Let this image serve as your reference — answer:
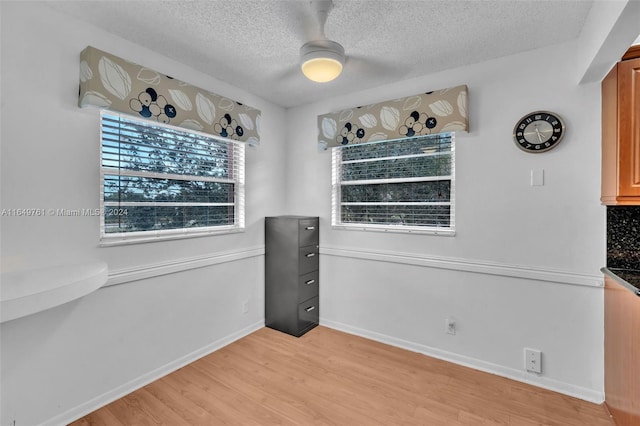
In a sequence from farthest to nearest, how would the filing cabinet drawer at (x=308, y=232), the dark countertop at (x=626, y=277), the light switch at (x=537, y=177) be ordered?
the filing cabinet drawer at (x=308, y=232)
the light switch at (x=537, y=177)
the dark countertop at (x=626, y=277)

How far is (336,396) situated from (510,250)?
1.73m

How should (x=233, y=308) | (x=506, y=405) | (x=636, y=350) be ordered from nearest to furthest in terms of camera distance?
(x=636, y=350)
(x=506, y=405)
(x=233, y=308)

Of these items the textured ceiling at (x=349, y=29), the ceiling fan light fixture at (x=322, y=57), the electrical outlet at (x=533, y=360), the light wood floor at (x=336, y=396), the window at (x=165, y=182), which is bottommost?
the light wood floor at (x=336, y=396)

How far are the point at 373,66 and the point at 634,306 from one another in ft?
7.65

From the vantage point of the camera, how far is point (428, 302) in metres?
2.74

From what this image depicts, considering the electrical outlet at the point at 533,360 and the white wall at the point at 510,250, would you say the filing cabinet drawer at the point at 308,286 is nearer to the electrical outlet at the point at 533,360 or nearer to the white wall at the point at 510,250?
the white wall at the point at 510,250

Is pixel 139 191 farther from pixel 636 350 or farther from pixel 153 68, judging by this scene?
pixel 636 350

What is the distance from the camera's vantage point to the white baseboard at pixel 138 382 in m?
1.89

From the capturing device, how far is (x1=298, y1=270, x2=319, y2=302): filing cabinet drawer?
10.3 feet

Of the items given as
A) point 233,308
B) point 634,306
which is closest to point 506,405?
point 634,306

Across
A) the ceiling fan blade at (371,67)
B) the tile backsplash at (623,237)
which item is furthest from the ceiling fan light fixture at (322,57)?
the tile backsplash at (623,237)

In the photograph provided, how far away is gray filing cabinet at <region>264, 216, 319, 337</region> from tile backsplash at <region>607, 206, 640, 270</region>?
7.85 ft

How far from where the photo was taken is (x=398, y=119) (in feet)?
9.14

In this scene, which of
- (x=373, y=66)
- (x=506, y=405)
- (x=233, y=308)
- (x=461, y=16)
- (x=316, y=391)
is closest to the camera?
(x=461, y=16)
